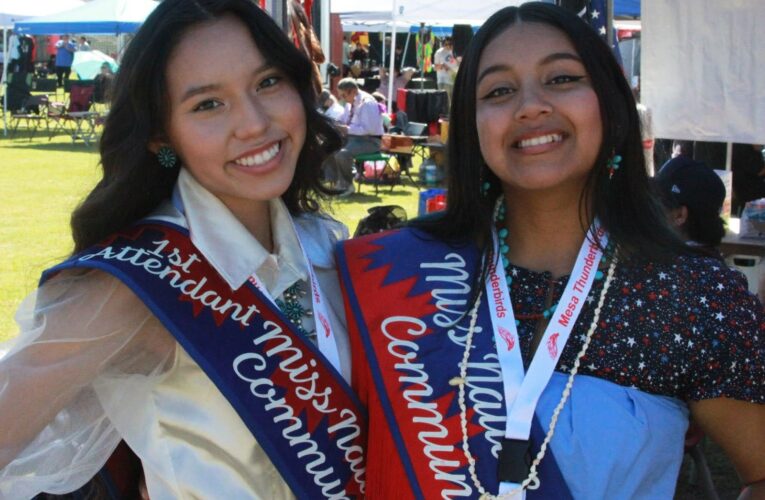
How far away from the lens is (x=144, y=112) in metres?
1.80

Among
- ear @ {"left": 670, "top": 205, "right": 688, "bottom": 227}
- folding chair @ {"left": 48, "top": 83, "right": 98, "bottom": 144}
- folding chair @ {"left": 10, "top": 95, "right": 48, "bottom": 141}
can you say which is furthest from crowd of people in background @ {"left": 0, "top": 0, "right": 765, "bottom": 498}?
folding chair @ {"left": 10, "top": 95, "right": 48, "bottom": 141}

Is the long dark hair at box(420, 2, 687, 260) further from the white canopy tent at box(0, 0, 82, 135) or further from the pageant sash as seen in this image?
the white canopy tent at box(0, 0, 82, 135)

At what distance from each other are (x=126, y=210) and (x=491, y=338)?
0.76 meters

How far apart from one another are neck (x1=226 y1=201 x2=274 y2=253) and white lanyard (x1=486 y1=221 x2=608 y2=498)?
487 millimetres

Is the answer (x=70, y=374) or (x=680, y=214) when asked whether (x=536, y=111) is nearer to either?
(x=70, y=374)

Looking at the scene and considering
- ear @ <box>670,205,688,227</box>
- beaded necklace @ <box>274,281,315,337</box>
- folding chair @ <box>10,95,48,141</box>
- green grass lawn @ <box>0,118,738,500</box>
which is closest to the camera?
beaded necklace @ <box>274,281,315,337</box>

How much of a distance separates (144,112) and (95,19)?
1383 cm

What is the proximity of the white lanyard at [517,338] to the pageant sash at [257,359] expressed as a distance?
0.34 m

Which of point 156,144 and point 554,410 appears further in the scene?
point 156,144

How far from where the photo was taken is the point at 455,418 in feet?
5.65

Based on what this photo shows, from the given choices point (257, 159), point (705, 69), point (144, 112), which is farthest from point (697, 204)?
point (144, 112)

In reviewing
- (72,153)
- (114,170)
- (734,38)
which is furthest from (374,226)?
(72,153)

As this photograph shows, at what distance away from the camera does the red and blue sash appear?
170cm

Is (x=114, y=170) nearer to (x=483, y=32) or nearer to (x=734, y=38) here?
(x=483, y=32)
